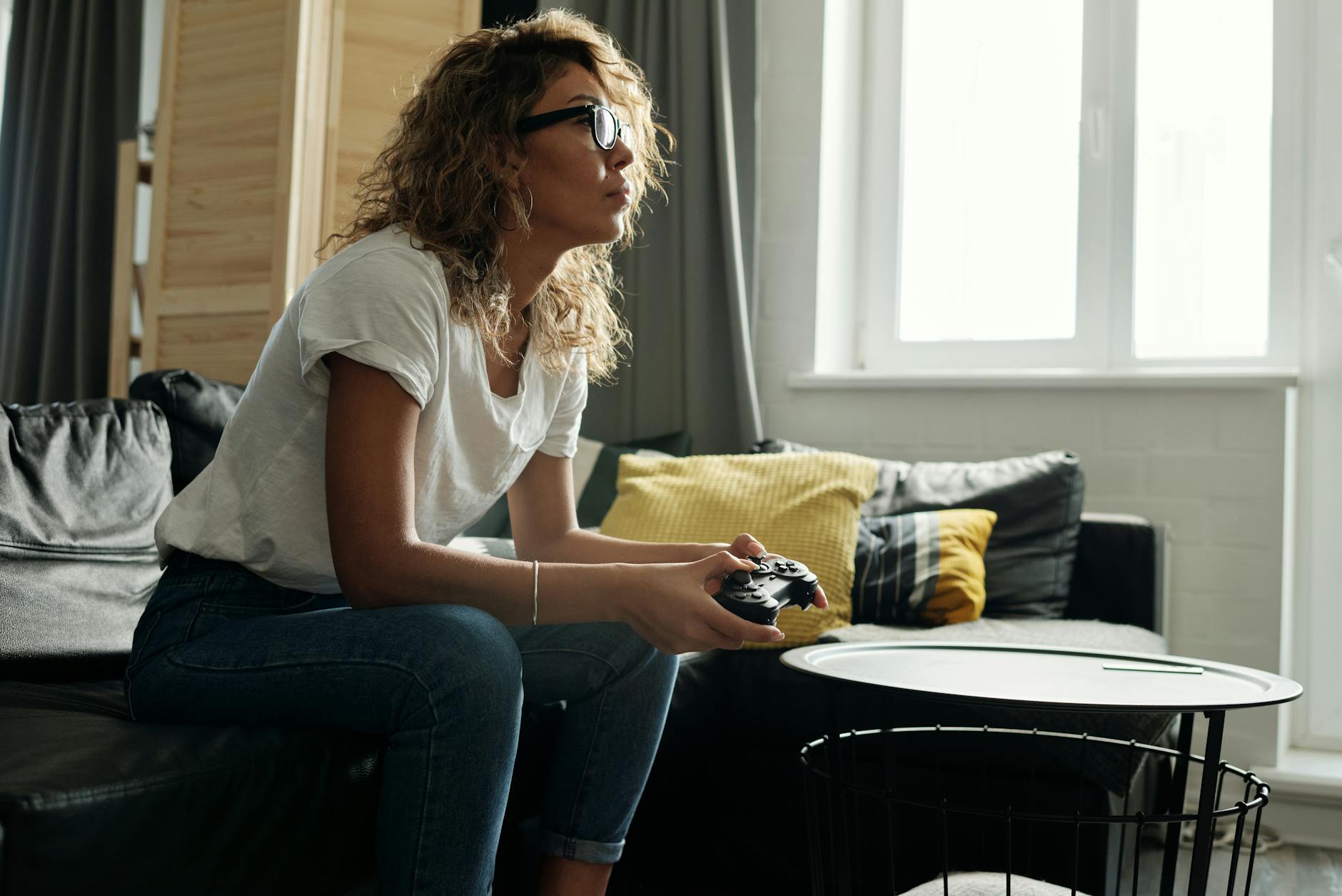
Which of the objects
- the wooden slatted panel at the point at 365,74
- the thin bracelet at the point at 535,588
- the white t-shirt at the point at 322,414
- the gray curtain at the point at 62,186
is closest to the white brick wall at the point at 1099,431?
the wooden slatted panel at the point at 365,74

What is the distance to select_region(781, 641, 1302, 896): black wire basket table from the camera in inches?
42.0

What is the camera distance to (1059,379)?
101 inches

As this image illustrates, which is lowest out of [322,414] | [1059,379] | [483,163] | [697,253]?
[322,414]

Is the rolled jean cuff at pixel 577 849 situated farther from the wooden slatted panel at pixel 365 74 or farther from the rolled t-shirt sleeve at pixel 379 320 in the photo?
the wooden slatted panel at pixel 365 74

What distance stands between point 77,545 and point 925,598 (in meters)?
1.36

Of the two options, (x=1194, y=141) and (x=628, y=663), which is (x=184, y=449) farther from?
(x=1194, y=141)

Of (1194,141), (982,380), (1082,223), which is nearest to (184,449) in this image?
(982,380)

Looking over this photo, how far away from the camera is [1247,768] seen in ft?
7.62

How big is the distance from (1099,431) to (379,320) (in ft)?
6.20

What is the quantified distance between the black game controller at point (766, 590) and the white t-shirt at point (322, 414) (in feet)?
1.14

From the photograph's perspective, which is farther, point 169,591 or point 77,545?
point 77,545

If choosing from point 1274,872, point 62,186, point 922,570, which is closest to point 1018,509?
point 922,570

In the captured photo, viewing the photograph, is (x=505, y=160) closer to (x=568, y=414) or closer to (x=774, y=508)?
(x=568, y=414)

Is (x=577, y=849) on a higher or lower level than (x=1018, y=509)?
lower
